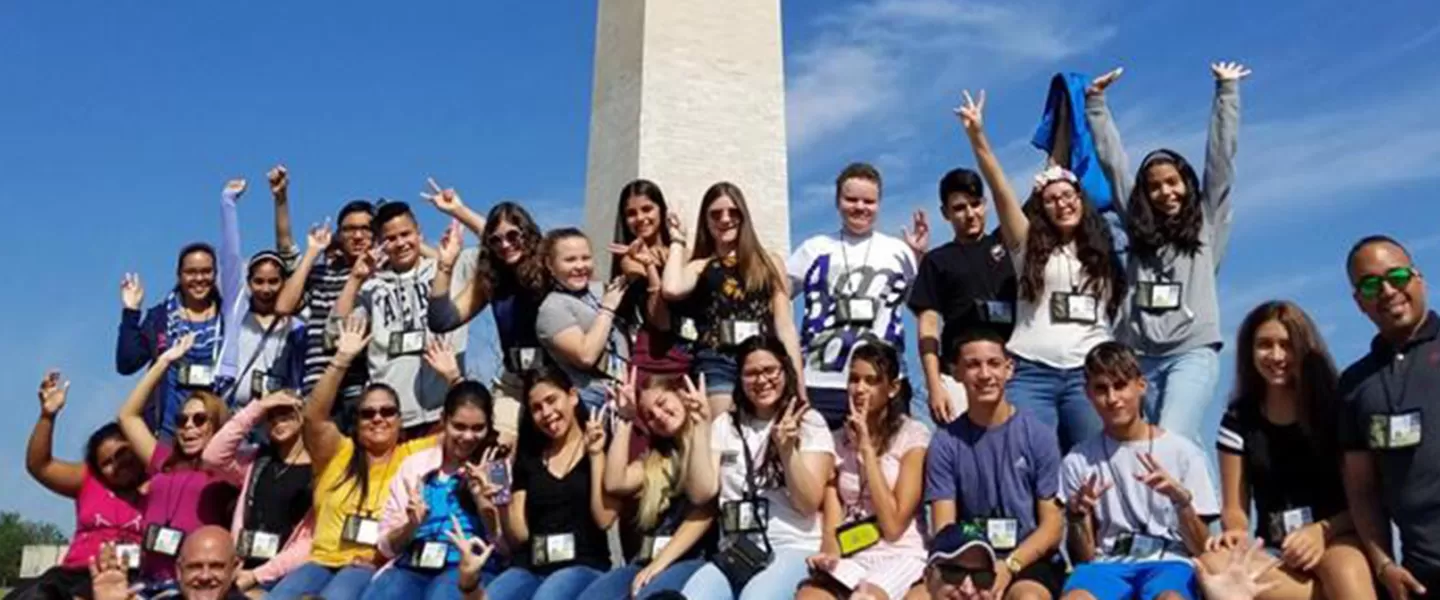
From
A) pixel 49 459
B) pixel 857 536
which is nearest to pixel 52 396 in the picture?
pixel 49 459

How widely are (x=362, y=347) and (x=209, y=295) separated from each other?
1221mm

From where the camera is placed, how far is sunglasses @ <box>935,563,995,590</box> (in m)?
4.53

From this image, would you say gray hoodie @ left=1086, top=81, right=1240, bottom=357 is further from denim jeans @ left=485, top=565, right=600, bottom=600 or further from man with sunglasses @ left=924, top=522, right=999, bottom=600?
denim jeans @ left=485, top=565, right=600, bottom=600

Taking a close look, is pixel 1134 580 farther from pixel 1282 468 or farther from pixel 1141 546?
pixel 1282 468

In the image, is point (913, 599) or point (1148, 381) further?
point (1148, 381)

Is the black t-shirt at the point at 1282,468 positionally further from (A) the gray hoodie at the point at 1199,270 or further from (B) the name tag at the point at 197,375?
(B) the name tag at the point at 197,375

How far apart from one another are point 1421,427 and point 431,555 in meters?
3.55

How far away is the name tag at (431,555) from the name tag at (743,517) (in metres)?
1.19

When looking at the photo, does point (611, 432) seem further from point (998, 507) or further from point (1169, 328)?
point (1169, 328)

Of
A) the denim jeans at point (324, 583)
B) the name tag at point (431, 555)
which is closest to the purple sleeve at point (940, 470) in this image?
the name tag at point (431, 555)

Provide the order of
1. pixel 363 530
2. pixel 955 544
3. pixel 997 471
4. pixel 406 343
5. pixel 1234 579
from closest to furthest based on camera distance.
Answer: pixel 1234 579 → pixel 955 544 → pixel 997 471 → pixel 363 530 → pixel 406 343

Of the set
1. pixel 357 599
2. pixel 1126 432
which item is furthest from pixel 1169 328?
pixel 357 599

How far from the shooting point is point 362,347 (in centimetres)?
685

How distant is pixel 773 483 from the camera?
5.68 metres
